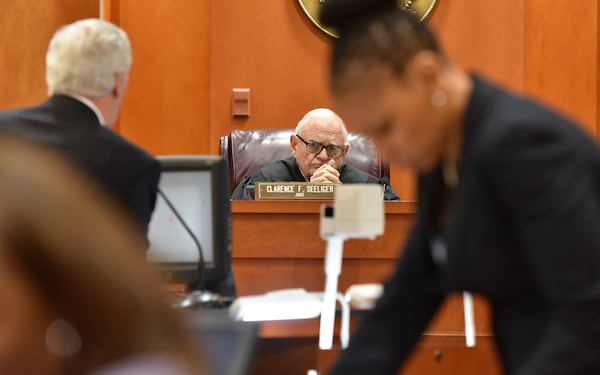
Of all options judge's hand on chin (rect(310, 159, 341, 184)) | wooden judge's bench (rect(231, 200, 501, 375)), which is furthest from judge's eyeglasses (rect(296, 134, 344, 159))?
wooden judge's bench (rect(231, 200, 501, 375))

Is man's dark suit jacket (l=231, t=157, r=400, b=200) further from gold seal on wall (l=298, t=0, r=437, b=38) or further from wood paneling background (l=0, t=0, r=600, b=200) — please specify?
gold seal on wall (l=298, t=0, r=437, b=38)

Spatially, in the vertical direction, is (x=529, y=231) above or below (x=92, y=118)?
below

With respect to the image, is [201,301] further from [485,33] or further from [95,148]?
[485,33]

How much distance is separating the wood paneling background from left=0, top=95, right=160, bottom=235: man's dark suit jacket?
3.31 m

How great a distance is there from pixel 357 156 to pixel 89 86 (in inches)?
96.3

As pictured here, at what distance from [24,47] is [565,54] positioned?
3.11 metres

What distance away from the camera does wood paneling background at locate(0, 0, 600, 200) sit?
17.3 feet

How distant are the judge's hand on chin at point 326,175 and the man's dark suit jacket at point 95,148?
6.38 ft

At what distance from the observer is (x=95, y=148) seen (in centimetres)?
196

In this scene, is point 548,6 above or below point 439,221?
above

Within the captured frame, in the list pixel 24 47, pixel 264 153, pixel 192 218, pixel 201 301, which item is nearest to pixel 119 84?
pixel 192 218

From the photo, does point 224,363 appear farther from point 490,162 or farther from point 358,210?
point 358,210

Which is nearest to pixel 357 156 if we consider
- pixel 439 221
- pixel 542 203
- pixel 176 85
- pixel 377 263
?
pixel 176 85

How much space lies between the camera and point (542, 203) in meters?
1.18
